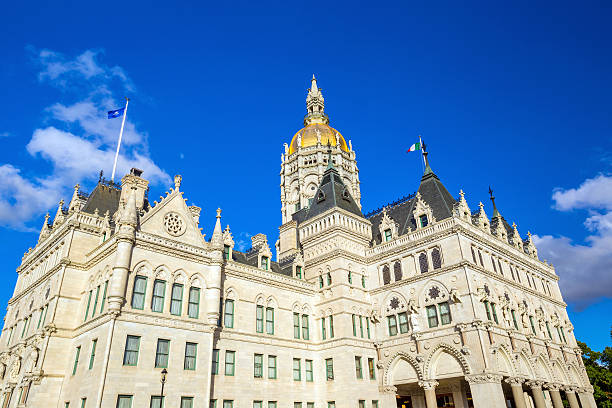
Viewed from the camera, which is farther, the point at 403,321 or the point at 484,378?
the point at 403,321

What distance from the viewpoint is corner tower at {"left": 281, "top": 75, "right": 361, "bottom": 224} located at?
73.4 m

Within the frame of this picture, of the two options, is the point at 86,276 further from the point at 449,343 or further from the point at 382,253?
the point at 449,343

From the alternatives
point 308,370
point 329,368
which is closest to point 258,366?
point 308,370

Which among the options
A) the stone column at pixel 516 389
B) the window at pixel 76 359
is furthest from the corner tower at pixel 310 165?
the window at pixel 76 359

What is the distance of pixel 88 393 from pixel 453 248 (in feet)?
94.3

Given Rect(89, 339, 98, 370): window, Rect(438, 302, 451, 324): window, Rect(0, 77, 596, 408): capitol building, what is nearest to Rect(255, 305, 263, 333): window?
Rect(0, 77, 596, 408): capitol building

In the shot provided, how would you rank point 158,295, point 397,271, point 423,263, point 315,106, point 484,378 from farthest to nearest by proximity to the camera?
1. point 315,106
2. point 397,271
3. point 423,263
4. point 484,378
5. point 158,295

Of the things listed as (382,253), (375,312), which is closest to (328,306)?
(375,312)

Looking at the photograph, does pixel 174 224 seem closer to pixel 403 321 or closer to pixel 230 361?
pixel 230 361

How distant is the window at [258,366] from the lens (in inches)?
1417

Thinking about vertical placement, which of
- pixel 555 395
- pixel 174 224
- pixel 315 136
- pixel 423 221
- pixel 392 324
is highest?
pixel 315 136

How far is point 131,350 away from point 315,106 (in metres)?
66.8

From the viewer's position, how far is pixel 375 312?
42125 mm

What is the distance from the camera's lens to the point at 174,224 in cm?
3434
